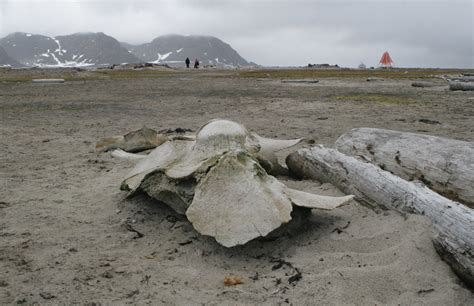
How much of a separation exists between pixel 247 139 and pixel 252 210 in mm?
1660

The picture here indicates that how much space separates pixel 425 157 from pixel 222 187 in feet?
8.13

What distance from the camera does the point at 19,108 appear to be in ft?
44.5

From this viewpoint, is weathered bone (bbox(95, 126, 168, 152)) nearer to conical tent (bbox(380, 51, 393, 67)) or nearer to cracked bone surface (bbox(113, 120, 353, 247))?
cracked bone surface (bbox(113, 120, 353, 247))

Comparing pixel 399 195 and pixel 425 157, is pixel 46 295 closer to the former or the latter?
pixel 399 195

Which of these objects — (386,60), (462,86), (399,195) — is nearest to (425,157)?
(399,195)

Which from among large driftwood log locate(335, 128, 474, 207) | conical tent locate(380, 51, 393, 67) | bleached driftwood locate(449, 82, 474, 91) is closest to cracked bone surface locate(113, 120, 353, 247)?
large driftwood log locate(335, 128, 474, 207)

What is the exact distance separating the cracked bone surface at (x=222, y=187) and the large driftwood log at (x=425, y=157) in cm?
117

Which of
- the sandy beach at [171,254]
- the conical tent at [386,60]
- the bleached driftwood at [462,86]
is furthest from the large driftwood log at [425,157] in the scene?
the conical tent at [386,60]

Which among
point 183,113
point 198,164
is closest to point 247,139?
point 198,164

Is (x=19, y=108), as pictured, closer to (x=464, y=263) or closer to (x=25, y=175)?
(x=25, y=175)

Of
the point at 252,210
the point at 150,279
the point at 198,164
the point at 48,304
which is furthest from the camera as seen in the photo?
the point at 198,164

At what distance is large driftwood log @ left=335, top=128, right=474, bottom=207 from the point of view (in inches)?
164

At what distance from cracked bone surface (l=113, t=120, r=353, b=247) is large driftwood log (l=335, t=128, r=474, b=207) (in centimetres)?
117

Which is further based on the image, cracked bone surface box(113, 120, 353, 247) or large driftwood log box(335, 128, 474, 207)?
large driftwood log box(335, 128, 474, 207)
